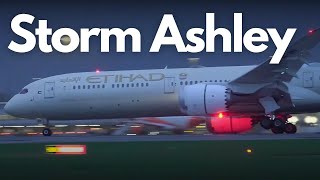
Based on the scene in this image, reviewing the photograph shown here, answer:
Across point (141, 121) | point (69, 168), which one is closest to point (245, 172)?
point (69, 168)

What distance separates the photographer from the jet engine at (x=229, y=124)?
977 inches

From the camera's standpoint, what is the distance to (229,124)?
24828mm

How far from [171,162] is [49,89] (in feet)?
53.7

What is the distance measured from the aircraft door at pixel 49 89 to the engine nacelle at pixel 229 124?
7.04 metres

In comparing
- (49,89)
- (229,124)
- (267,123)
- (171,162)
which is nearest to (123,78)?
(49,89)

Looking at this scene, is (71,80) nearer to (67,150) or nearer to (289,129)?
(289,129)

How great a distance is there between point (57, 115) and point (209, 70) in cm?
691

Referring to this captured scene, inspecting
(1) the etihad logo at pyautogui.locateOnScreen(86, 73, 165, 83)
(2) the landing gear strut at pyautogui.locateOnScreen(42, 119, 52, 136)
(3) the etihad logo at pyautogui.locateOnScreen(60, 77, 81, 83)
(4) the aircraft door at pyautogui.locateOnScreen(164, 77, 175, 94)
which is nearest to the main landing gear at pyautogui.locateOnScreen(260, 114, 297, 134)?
(4) the aircraft door at pyautogui.locateOnScreen(164, 77, 175, 94)

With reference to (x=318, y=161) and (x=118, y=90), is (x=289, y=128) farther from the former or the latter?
(x=318, y=161)

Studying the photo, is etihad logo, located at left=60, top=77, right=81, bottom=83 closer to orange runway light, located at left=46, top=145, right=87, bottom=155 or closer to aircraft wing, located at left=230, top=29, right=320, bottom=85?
aircraft wing, located at left=230, top=29, right=320, bottom=85

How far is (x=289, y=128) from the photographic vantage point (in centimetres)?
2367

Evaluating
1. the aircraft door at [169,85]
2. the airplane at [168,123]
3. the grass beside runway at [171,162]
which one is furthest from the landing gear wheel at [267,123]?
the grass beside runway at [171,162]

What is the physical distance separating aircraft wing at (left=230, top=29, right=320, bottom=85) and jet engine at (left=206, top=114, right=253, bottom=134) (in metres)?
1.81

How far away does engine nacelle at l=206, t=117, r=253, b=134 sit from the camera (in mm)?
24828
